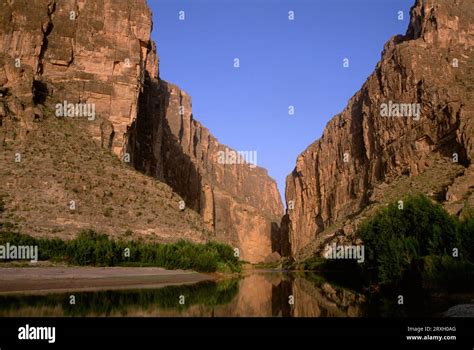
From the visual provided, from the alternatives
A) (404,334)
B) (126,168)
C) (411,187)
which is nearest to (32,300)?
(404,334)

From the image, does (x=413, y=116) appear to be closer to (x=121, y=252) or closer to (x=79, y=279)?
(x=121, y=252)

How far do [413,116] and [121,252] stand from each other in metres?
65.5

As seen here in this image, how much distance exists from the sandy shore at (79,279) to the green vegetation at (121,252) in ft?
7.94

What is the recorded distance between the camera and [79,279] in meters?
30.2

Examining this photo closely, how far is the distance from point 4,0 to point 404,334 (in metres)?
65.7

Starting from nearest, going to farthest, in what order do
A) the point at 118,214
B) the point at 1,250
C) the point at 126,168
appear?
1. the point at 1,250
2. the point at 118,214
3. the point at 126,168

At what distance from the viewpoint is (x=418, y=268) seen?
89.3 ft

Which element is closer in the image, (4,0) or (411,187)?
(4,0)

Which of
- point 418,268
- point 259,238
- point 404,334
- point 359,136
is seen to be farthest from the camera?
point 259,238

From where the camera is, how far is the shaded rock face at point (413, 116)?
250 ft

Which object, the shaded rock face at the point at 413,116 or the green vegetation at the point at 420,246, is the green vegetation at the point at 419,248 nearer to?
the green vegetation at the point at 420,246

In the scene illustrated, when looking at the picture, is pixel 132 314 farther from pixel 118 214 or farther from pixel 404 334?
pixel 118 214

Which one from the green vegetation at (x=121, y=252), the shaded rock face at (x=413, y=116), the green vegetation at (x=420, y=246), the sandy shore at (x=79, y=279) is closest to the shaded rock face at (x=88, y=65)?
the green vegetation at (x=121, y=252)

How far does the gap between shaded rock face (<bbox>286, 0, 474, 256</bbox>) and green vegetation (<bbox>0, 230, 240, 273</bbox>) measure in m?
29.2
